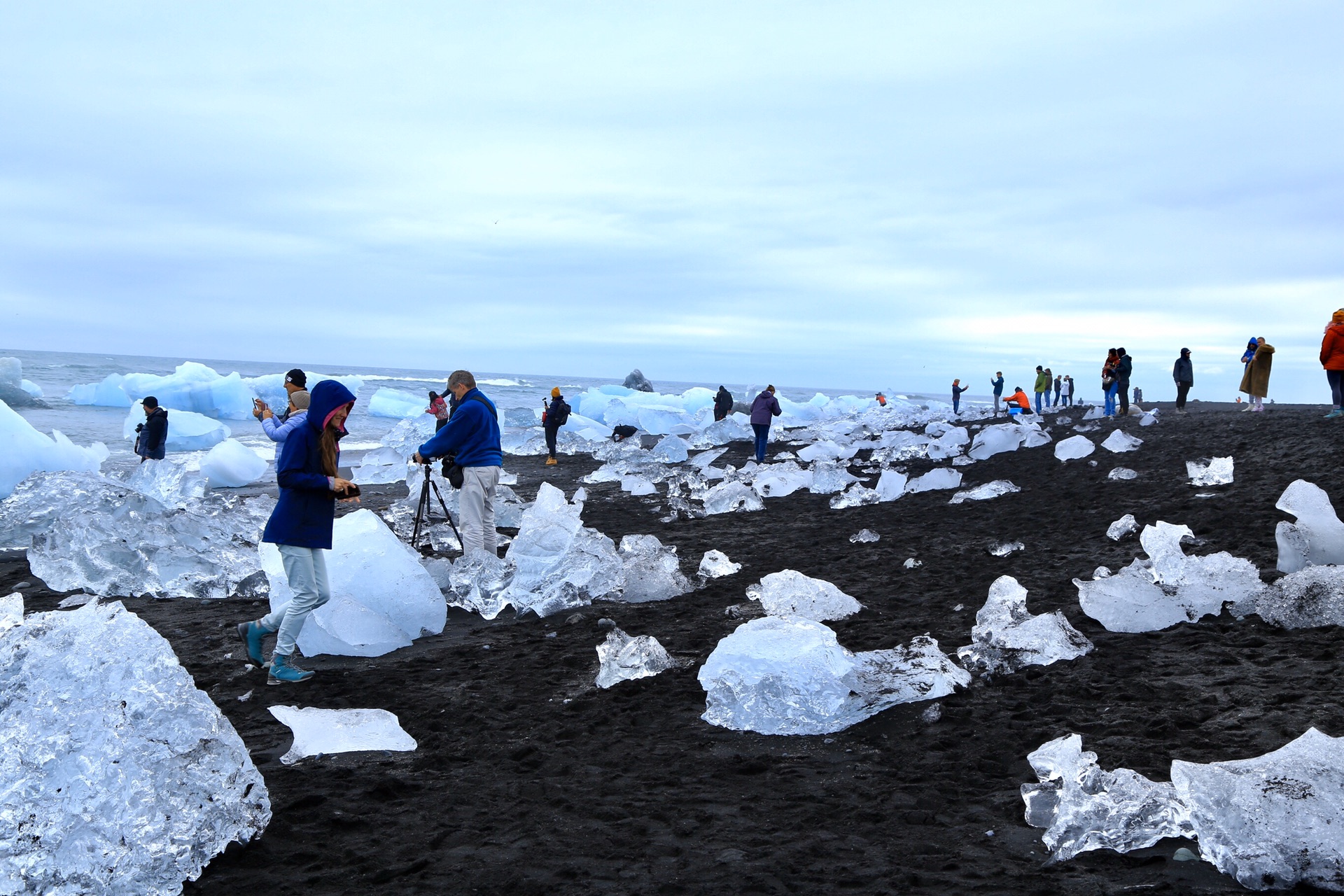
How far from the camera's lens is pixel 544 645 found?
18.5ft

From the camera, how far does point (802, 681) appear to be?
4.08 m

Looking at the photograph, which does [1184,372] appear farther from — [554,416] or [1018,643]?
[1018,643]

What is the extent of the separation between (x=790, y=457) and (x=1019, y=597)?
40.0 ft

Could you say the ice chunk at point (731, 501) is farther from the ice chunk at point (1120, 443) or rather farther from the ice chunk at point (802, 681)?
the ice chunk at point (802, 681)

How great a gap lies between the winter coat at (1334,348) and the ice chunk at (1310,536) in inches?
286

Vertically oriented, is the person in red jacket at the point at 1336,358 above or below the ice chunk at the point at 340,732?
Result: above

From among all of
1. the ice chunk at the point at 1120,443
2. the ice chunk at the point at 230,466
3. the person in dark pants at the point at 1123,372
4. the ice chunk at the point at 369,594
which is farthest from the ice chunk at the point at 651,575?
the person in dark pants at the point at 1123,372

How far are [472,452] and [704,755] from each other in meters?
3.78

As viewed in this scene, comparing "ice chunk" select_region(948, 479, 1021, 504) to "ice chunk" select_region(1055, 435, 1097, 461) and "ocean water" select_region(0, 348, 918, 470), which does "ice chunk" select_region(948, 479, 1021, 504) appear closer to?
"ice chunk" select_region(1055, 435, 1097, 461)

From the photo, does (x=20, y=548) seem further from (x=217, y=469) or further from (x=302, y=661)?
(x=217, y=469)

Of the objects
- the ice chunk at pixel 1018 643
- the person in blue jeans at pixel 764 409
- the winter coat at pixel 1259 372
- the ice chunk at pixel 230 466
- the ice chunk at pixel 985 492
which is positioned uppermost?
the winter coat at pixel 1259 372

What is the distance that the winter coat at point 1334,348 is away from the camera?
37.0ft

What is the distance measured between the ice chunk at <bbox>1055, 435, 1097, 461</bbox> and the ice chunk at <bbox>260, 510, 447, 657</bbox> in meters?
10.2

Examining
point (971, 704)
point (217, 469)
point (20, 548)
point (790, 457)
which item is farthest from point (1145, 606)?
point (217, 469)
